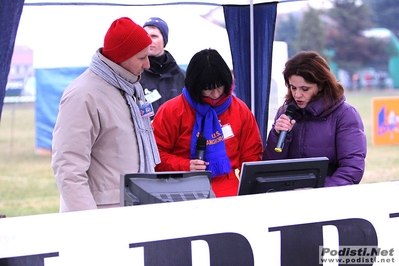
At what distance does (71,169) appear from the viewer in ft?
8.70

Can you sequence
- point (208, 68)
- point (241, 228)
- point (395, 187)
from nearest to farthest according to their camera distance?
point (241, 228), point (395, 187), point (208, 68)

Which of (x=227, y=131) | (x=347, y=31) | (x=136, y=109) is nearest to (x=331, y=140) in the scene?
(x=227, y=131)

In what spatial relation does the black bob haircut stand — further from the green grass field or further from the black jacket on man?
the green grass field

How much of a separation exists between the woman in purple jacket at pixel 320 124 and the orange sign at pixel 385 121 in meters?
10.5

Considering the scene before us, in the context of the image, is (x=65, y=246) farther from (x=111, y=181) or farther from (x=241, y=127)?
(x=241, y=127)

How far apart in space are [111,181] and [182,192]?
56 centimetres

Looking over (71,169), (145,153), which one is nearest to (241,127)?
(145,153)

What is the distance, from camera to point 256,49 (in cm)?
474

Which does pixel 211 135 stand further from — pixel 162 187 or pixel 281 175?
pixel 162 187

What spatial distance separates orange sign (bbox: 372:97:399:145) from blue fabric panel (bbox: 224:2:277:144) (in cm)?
913

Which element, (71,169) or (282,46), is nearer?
(71,169)

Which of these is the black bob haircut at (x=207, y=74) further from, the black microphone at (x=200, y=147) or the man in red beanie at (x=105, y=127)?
the man in red beanie at (x=105, y=127)

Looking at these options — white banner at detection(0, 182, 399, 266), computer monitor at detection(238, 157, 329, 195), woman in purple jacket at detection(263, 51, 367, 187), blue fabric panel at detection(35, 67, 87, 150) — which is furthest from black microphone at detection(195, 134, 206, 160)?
blue fabric panel at detection(35, 67, 87, 150)

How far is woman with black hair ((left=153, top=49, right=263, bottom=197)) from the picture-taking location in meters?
3.22
